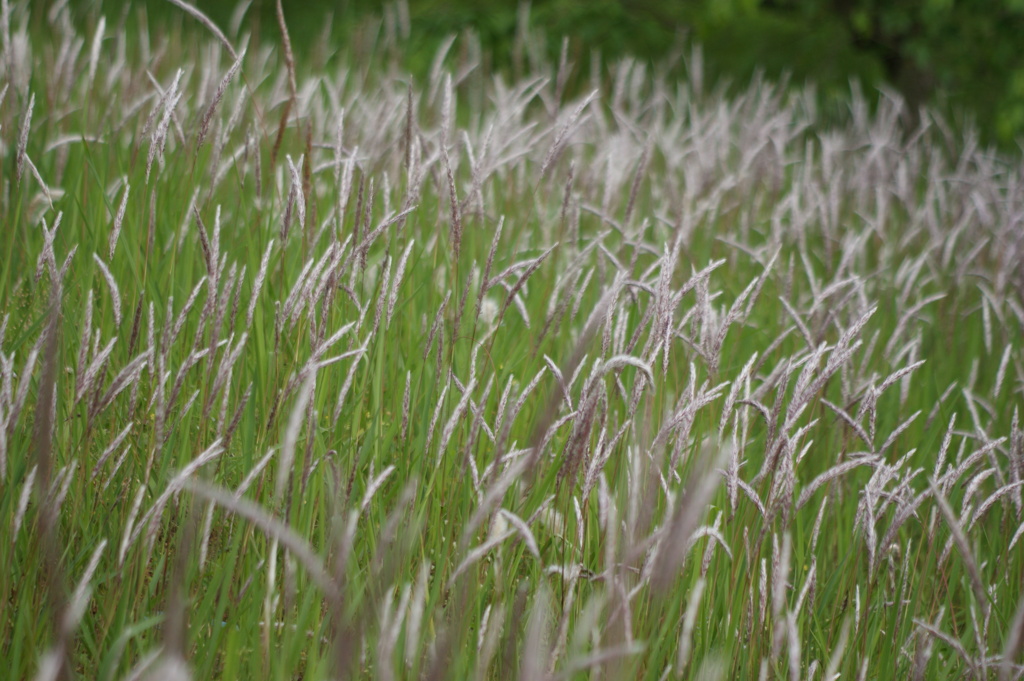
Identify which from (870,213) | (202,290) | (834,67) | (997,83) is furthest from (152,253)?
(834,67)

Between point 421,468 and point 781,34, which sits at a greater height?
point 781,34

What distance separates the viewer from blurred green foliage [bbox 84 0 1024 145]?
5.24 m

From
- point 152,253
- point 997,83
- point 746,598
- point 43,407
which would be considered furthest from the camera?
point 997,83

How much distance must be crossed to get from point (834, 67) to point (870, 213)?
10.7 ft

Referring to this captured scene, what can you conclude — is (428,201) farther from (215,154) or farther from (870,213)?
(870,213)

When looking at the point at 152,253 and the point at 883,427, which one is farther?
the point at 883,427

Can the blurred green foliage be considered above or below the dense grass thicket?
above

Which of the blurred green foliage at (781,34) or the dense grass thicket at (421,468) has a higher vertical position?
the blurred green foliage at (781,34)

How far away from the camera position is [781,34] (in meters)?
7.43

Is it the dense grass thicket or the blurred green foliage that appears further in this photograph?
the blurred green foliage

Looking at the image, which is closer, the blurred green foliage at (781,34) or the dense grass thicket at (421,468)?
the dense grass thicket at (421,468)

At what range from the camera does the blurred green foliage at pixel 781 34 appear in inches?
206

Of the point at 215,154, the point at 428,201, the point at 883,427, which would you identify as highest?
the point at 215,154

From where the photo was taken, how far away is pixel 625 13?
7.05 meters
